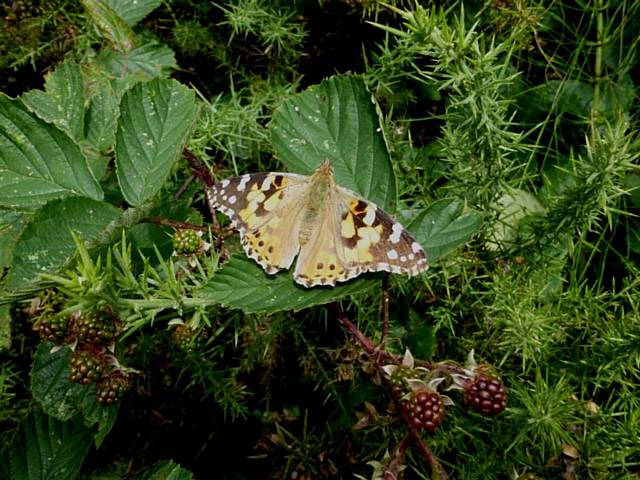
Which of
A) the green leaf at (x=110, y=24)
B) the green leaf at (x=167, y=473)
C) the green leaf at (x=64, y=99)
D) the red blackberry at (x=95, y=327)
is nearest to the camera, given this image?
the red blackberry at (x=95, y=327)

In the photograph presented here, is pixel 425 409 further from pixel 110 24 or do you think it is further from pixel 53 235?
pixel 110 24

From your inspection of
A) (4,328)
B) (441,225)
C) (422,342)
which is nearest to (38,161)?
(4,328)

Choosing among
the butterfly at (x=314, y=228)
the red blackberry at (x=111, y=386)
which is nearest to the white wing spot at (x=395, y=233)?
the butterfly at (x=314, y=228)

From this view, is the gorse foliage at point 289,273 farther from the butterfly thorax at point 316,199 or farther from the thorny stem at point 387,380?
the butterfly thorax at point 316,199

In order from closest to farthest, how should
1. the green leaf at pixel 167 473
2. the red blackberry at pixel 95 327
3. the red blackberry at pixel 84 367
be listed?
the red blackberry at pixel 95 327 < the red blackberry at pixel 84 367 < the green leaf at pixel 167 473

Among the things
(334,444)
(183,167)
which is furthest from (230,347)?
(183,167)
